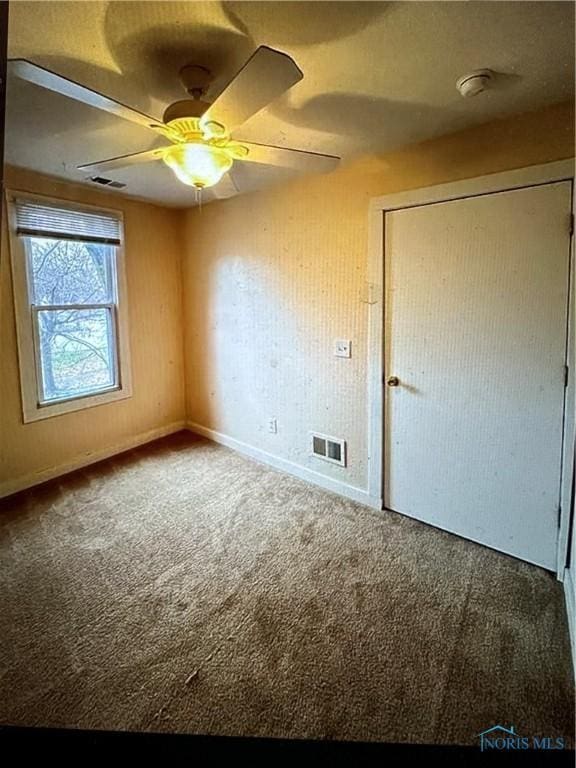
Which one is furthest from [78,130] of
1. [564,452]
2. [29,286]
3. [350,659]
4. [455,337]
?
[564,452]

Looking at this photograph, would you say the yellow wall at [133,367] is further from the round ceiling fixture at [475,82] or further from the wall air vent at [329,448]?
the round ceiling fixture at [475,82]

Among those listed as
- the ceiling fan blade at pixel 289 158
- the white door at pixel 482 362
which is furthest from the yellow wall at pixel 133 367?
the white door at pixel 482 362

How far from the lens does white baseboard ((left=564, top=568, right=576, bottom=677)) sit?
66.7 inches

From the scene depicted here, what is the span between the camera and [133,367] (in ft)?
12.6

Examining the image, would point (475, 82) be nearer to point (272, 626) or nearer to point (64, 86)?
point (64, 86)

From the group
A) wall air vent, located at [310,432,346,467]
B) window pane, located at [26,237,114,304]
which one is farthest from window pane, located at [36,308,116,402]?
wall air vent, located at [310,432,346,467]

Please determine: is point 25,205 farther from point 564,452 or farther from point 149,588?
point 564,452

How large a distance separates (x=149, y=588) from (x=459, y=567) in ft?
5.24

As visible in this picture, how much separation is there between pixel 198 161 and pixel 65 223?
6.74ft

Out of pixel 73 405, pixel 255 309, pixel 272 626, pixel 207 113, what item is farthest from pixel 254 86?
pixel 73 405

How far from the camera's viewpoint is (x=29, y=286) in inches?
118

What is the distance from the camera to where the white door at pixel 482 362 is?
204 centimetres

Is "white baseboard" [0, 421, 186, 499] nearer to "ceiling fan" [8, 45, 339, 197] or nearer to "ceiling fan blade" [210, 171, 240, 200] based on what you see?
"ceiling fan" [8, 45, 339, 197]

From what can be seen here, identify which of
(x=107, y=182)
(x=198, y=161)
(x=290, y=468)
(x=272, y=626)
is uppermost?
(x=107, y=182)
